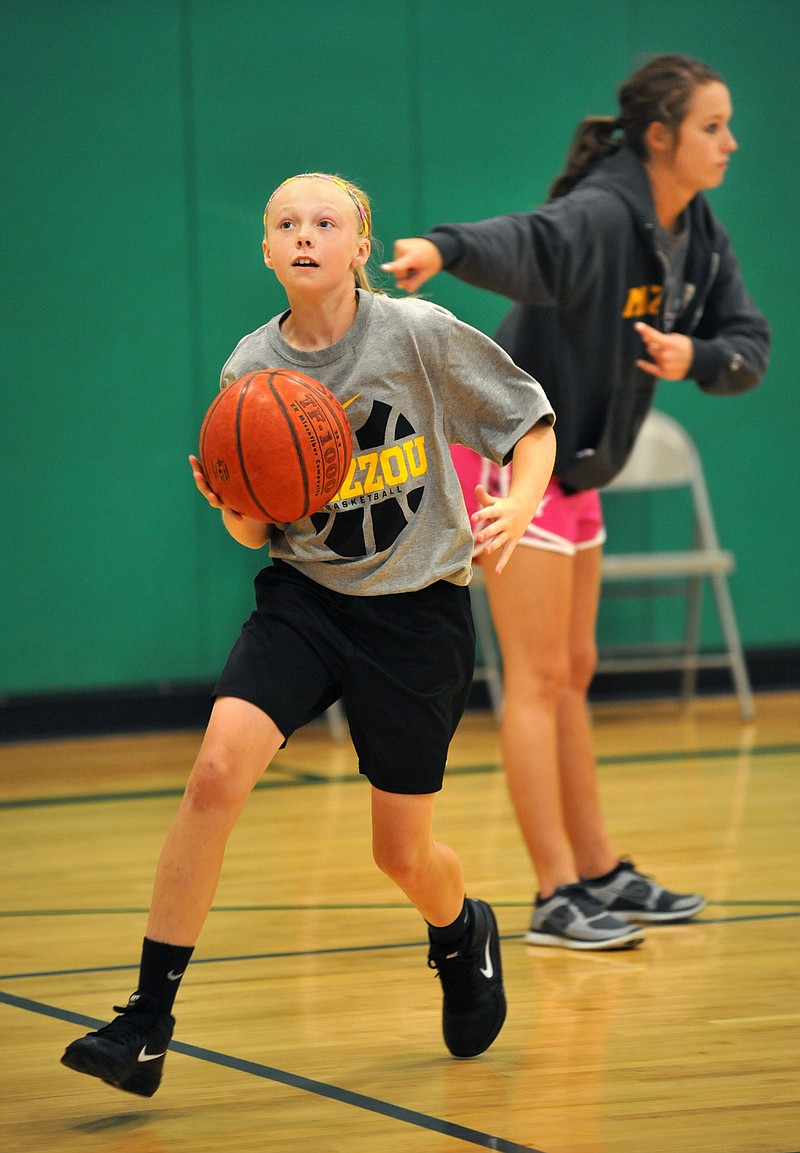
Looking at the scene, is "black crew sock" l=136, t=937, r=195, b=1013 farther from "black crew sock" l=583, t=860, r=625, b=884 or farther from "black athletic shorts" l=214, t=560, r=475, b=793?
"black crew sock" l=583, t=860, r=625, b=884

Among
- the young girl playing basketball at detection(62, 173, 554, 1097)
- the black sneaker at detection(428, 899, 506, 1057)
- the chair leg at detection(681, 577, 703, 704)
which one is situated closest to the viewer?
the young girl playing basketball at detection(62, 173, 554, 1097)

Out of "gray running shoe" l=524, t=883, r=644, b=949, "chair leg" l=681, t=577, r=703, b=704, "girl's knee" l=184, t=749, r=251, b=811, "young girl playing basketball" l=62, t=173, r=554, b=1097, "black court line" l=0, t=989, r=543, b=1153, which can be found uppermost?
"young girl playing basketball" l=62, t=173, r=554, b=1097

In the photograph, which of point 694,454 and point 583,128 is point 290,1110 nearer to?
point 583,128

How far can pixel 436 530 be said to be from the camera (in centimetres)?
223

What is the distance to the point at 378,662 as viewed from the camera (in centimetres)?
219

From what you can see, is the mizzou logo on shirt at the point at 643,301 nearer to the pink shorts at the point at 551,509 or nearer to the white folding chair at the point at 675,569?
the pink shorts at the point at 551,509

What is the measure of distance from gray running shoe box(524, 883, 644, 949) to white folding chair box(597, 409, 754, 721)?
2.80 metres

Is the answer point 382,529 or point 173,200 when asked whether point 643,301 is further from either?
point 173,200

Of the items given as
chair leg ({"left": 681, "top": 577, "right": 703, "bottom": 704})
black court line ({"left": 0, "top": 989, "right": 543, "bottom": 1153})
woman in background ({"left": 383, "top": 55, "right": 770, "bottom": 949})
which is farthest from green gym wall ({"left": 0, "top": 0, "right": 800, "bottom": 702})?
black court line ({"left": 0, "top": 989, "right": 543, "bottom": 1153})

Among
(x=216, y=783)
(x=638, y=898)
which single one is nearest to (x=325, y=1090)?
(x=216, y=783)

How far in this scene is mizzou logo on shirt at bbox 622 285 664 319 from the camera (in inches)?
122

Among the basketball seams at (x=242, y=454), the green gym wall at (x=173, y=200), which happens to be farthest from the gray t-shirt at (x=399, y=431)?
the green gym wall at (x=173, y=200)

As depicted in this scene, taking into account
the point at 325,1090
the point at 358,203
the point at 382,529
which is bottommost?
the point at 325,1090

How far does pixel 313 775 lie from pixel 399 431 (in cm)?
297
